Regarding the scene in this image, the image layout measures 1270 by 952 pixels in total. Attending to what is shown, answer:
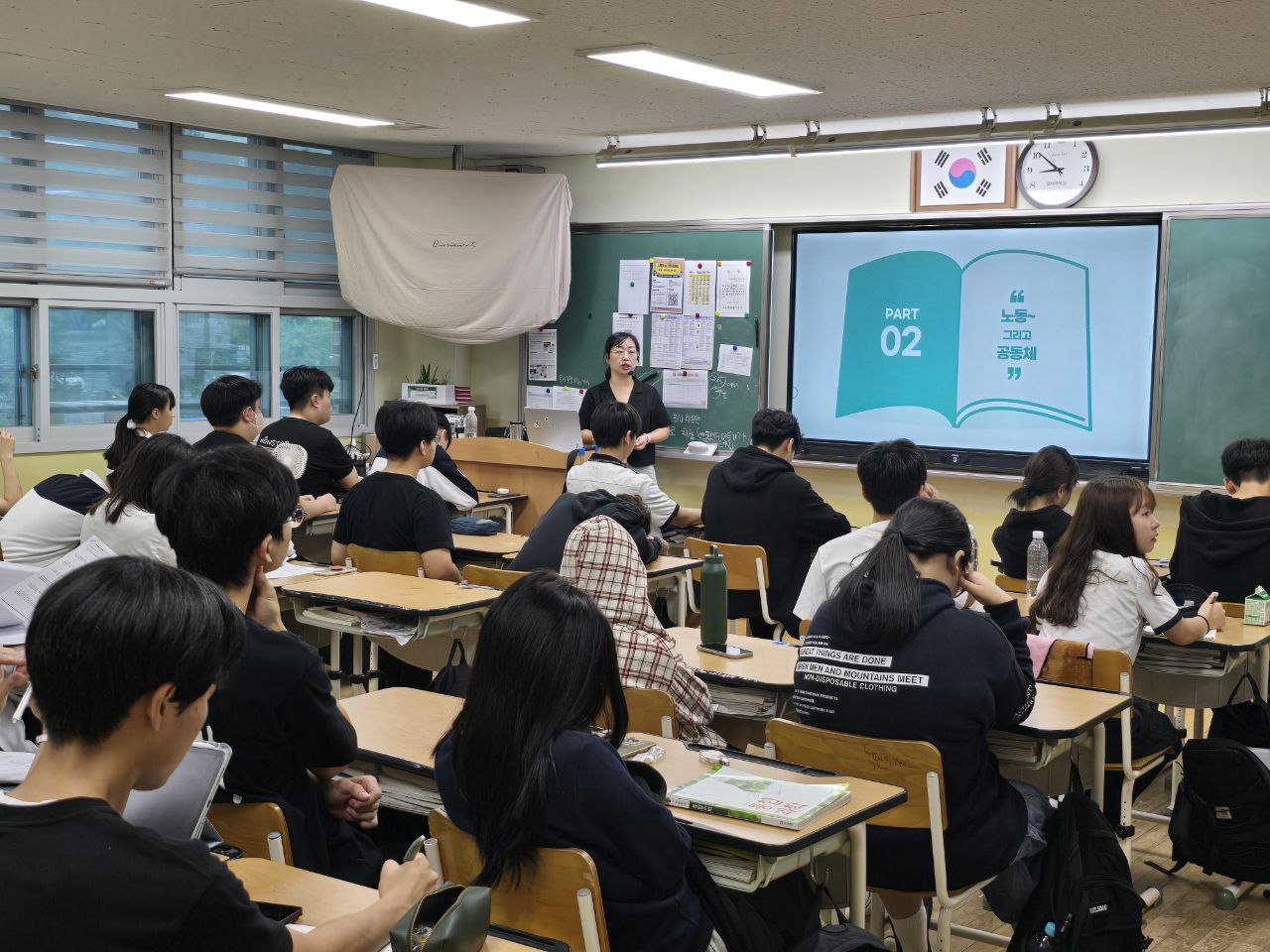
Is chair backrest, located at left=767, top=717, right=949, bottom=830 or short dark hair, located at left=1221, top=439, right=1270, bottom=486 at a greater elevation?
short dark hair, located at left=1221, top=439, right=1270, bottom=486

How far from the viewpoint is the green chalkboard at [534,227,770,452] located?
783 cm

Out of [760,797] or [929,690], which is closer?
[760,797]

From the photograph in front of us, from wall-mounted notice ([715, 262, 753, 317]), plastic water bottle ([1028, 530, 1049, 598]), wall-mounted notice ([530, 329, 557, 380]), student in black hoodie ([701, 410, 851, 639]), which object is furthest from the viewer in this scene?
wall-mounted notice ([530, 329, 557, 380])

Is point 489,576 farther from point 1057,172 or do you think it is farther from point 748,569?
point 1057,172

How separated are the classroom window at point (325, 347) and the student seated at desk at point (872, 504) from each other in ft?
16.9

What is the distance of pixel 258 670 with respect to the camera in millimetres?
2373

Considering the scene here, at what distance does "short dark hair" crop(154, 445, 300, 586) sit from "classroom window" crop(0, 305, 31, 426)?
532 cm

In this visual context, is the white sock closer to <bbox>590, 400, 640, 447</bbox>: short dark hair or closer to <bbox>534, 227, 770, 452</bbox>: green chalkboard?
<bbox>590, 400, 640, 447</bbox>: short dark hair

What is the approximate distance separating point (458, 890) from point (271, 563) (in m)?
0.99

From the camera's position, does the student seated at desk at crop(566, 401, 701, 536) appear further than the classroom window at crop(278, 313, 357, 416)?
No

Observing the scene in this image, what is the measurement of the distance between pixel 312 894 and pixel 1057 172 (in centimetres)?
587

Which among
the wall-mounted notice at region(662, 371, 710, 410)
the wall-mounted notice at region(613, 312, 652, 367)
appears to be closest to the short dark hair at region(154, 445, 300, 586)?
the wall-mounted notice at region(662, 371, 710, 410)

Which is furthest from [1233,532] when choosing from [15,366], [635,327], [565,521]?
[15,366]

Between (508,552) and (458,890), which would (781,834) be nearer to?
(458,890)
